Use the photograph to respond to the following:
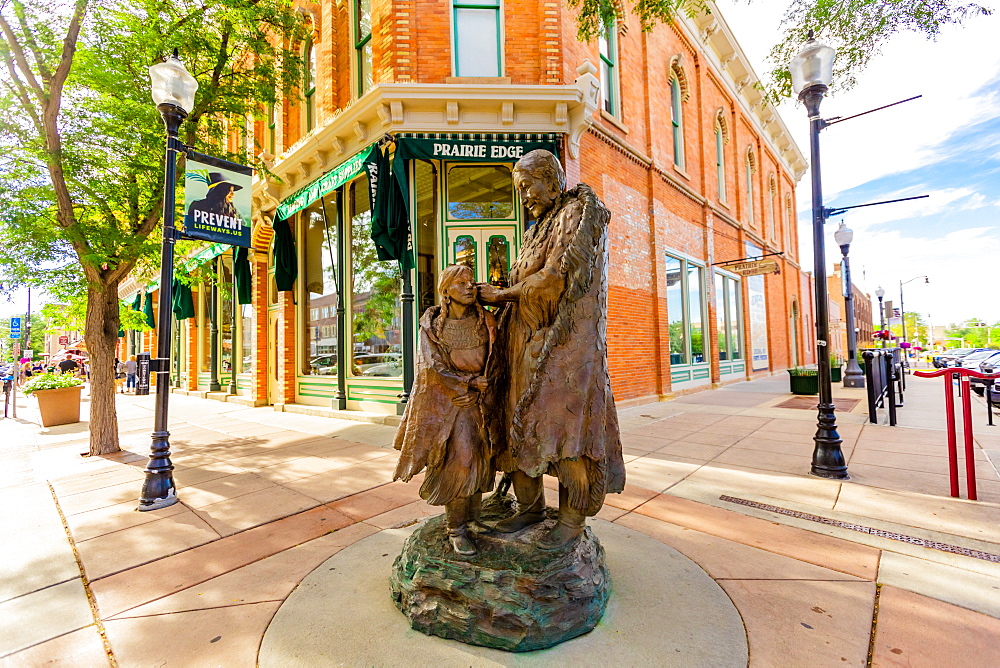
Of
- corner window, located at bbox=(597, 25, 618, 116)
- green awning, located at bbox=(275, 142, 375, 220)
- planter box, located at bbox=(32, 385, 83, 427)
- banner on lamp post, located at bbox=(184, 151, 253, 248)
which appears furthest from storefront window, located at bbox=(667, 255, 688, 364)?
planter box, located at bbox=(32, 385, 83, 427)

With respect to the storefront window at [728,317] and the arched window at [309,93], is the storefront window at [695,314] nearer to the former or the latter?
A: the storefront window at [728,317]

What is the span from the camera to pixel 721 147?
16.3 m

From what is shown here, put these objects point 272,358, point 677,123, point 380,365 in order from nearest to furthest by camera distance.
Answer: point 380,365, point 272,358, point 677,123

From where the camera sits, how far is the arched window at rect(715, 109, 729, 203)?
15867mm

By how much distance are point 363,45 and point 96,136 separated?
5.24 m

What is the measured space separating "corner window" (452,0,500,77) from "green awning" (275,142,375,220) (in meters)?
2.43

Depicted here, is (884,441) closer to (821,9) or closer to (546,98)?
(821,9)

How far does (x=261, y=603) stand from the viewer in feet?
8.20

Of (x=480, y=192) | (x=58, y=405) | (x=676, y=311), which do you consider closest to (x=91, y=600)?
(x=480, y=192)

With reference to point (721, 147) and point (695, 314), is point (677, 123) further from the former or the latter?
point (695, 314)

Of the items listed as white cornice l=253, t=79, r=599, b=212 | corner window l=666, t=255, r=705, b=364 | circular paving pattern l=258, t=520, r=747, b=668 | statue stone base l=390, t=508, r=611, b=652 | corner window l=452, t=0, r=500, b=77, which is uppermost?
corner window l=452, t=0, r=500, b=77

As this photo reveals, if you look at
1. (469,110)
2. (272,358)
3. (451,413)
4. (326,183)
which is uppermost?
(469,110)

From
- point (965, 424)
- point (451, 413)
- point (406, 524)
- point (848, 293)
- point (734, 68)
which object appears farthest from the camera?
point (734, 68)

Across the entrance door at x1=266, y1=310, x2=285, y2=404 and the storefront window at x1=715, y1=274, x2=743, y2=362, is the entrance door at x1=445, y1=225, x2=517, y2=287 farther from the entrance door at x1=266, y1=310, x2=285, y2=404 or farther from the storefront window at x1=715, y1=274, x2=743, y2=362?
the storefront window at x1=715, y1=274, x2=743, y2=362
